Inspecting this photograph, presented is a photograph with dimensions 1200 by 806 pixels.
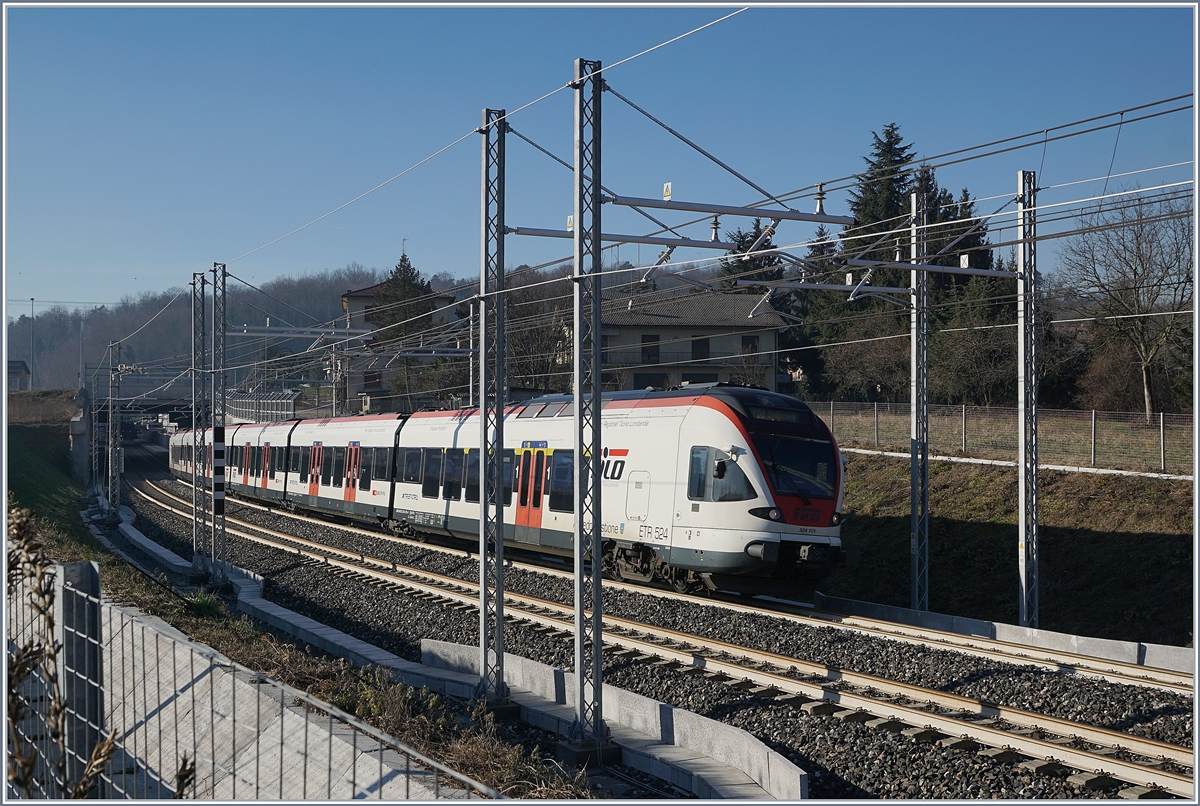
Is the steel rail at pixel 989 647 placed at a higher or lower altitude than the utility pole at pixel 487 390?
lower

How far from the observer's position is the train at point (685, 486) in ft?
49.4

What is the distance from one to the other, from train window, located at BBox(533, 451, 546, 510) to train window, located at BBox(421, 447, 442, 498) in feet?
15.0

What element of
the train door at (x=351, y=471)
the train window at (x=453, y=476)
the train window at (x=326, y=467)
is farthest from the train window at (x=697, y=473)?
the train window at (x=326, y=467)

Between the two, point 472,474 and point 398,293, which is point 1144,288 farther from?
point 398,293

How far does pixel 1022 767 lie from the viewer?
799 centimetres

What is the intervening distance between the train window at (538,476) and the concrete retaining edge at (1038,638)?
224 inches

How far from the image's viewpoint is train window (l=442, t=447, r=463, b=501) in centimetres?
2217

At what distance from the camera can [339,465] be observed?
29578 mm

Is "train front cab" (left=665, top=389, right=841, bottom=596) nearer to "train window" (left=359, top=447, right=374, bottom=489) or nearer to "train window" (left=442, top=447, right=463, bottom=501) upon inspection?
"train window" (left=442, top=447, right=463, bottom=501)

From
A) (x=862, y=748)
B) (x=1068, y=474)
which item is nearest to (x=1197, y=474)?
A: (x=862, y=748)

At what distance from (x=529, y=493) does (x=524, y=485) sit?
24 cm

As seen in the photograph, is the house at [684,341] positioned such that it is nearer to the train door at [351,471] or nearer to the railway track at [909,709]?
the train door at [351,471]

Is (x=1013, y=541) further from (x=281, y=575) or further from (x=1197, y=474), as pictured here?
(x=281, y=575)

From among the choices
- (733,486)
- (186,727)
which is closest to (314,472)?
(733,486)
